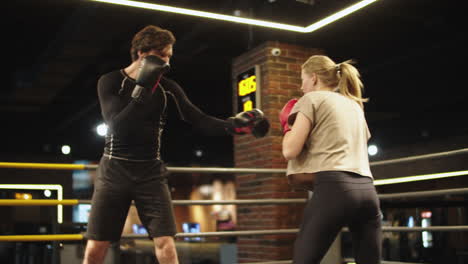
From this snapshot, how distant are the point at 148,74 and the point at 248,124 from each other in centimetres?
57

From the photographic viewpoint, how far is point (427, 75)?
8.93m

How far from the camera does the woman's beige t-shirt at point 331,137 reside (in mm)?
2121

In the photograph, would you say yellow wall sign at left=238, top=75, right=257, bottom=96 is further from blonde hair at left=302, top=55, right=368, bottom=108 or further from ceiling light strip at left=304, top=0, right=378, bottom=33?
blonde hair at left=302, top=55, right=368, bottom=108

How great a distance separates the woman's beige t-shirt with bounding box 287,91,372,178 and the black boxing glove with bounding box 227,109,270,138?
1.24 feet

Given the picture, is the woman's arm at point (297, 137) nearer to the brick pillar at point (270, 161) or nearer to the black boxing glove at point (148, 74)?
the black boxing glove at point (148, 74)

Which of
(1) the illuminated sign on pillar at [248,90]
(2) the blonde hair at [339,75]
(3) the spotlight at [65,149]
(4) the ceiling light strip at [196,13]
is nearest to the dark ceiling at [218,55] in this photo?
(4) the ceiling light strip at [196,13]

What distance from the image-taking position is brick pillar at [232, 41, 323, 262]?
547cm

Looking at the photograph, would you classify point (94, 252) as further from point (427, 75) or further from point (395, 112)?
point (395, 112)

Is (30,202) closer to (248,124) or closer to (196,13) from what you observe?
(248,124)

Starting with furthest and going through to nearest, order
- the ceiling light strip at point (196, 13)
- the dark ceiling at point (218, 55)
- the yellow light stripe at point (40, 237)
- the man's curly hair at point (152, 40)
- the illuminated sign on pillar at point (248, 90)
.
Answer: the dark ceiling at point (218, 55)
the illuminated sign on pillar at point (248, 90)
the ceiling light strip at point (196, 13)
the yellow light stripe at point (40, 237)
the man's curly hair at point (152, 40)

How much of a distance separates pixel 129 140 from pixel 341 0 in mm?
2967

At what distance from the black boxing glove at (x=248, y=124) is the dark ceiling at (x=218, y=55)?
2196mm

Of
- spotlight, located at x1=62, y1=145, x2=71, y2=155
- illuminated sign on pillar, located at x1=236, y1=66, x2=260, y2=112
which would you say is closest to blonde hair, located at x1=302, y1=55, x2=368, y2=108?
illuminated sign on pillar, located at x1=236, y1=66, x2=260, y2=112

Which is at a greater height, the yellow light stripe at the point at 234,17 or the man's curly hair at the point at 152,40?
the yellow light stripe at the point at 234,17
